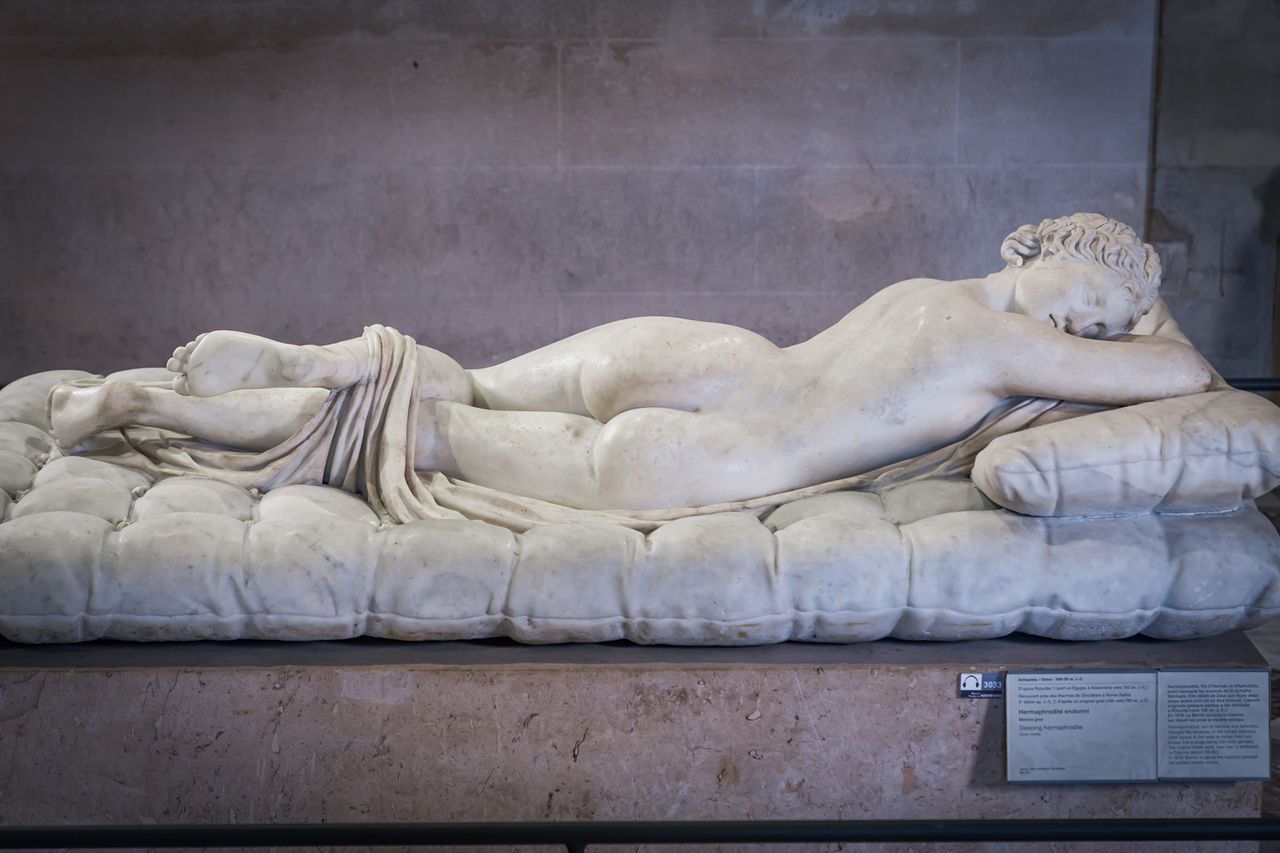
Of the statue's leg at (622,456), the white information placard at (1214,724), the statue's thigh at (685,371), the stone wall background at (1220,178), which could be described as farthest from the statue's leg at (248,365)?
the stone wall background at (1220,178)

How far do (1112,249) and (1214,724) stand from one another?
1.19 m

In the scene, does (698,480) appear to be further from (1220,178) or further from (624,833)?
(1220,178)

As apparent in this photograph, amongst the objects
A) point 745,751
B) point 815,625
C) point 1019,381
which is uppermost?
point 1019,381

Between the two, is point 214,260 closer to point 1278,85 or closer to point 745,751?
point 745,751

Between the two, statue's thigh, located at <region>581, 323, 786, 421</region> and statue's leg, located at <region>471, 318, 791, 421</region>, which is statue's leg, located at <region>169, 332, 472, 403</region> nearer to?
statue's leg, located at <region>471, 318, 791, 421</region>

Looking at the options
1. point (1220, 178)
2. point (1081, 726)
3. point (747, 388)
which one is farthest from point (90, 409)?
point (1220, 178)

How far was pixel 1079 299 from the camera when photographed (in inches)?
116

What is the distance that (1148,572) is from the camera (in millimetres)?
2498

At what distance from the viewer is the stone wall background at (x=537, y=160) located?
523 centimetres

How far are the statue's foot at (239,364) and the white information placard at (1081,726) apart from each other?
173 cm

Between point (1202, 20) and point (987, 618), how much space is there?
380 centimetres

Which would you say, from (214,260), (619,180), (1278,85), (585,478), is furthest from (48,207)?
(1278,85)

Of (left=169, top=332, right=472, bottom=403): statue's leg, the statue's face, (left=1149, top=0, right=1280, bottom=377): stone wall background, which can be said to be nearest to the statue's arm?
the statue's face

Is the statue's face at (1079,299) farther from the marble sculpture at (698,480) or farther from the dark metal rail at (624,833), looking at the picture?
the dark metal rail at (624,833)
